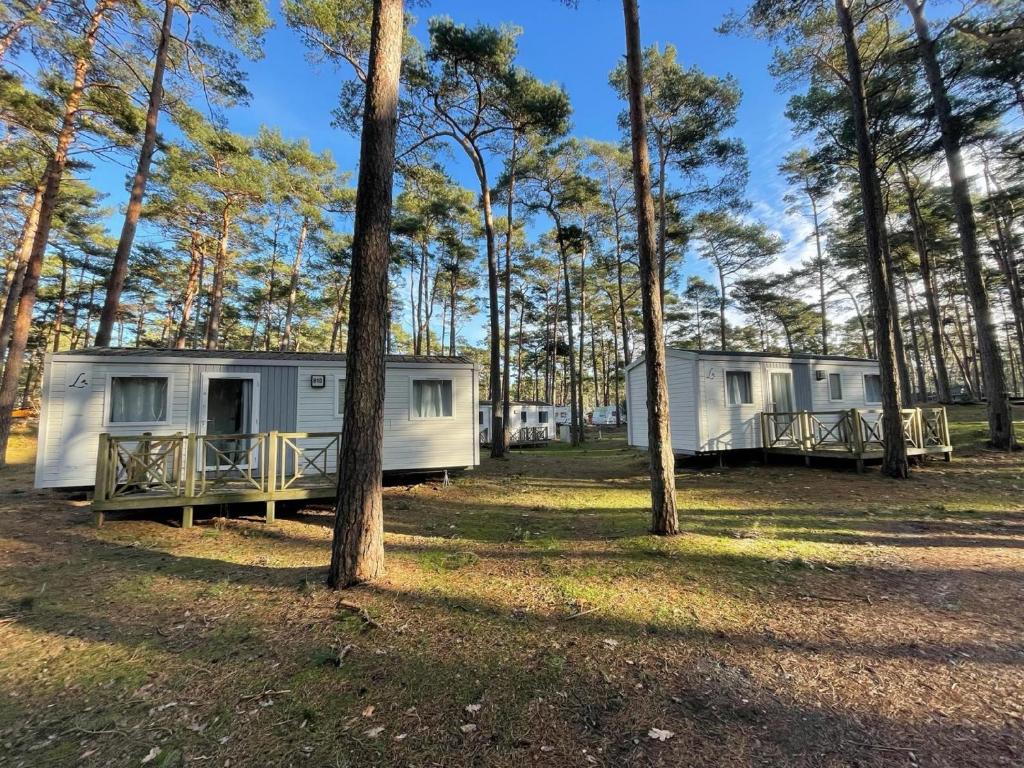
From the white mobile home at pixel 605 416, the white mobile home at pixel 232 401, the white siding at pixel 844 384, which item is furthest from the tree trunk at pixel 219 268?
the white mobile home at pixel 605 416

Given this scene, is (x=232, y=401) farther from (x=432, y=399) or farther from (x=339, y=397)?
(x=432, y=399)

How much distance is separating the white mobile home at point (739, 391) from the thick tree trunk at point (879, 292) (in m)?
2.97

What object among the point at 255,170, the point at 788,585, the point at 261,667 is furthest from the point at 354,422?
the point at 255,170

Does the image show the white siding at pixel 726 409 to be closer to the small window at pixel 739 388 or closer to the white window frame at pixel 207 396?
the small window at pixel 739 388

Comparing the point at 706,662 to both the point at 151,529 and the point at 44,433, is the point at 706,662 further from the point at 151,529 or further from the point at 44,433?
the point at 44,433

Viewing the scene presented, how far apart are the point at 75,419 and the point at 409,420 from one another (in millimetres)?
5231

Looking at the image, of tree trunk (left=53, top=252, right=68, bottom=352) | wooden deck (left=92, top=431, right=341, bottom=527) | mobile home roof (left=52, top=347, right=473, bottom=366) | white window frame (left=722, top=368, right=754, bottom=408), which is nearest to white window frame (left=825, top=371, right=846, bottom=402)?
white window frame (left=722, top=368, right=754, bottom=408)

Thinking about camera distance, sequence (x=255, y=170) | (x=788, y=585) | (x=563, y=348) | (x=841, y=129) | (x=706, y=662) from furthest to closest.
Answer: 1. (x=563, y=348)
2. (x=255, y=170)
3. (x=841, y=129)
4. (x=788, y=585)
5. (x=706, y=662)

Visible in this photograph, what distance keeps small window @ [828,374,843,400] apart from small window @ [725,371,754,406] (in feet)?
10.2

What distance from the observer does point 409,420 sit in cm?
873

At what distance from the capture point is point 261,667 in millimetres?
2678

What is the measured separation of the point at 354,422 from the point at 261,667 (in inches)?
71.7

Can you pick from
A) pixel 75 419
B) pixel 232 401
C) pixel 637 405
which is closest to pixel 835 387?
pixel 637 405

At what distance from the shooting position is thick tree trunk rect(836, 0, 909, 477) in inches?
→ 326
